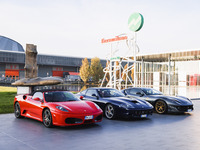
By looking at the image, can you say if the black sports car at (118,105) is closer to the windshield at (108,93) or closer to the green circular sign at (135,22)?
the windshield at (108,93)

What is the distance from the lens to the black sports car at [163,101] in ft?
36.1

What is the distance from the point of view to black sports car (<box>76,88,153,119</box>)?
362 inches

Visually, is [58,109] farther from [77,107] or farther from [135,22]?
[135,22]

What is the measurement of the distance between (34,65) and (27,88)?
155 cm

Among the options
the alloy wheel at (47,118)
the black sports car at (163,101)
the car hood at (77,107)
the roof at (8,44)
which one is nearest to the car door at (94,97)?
the car hood at (77,107)

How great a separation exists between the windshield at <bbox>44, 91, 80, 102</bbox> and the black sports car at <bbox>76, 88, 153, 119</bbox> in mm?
628

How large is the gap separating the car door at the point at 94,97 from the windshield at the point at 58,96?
5.15ft

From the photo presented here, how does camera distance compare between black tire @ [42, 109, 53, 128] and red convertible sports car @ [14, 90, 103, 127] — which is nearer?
red convertible sports car @ [14, 90, 103, 127]

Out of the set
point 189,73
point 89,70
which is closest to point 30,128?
point 189,73

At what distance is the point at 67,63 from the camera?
287 ft

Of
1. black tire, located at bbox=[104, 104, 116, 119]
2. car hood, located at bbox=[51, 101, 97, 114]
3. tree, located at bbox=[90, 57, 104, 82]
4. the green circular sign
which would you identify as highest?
the green circular sign

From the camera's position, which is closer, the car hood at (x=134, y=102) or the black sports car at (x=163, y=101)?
the car hood at (x=134, y=102)

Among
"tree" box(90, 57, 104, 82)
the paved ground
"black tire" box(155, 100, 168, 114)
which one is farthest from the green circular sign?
"tree" box(90, 57, 104, 82)

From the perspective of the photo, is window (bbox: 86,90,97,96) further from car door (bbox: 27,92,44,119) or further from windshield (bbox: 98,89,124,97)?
car door (bbox: 27,92,44,119)
